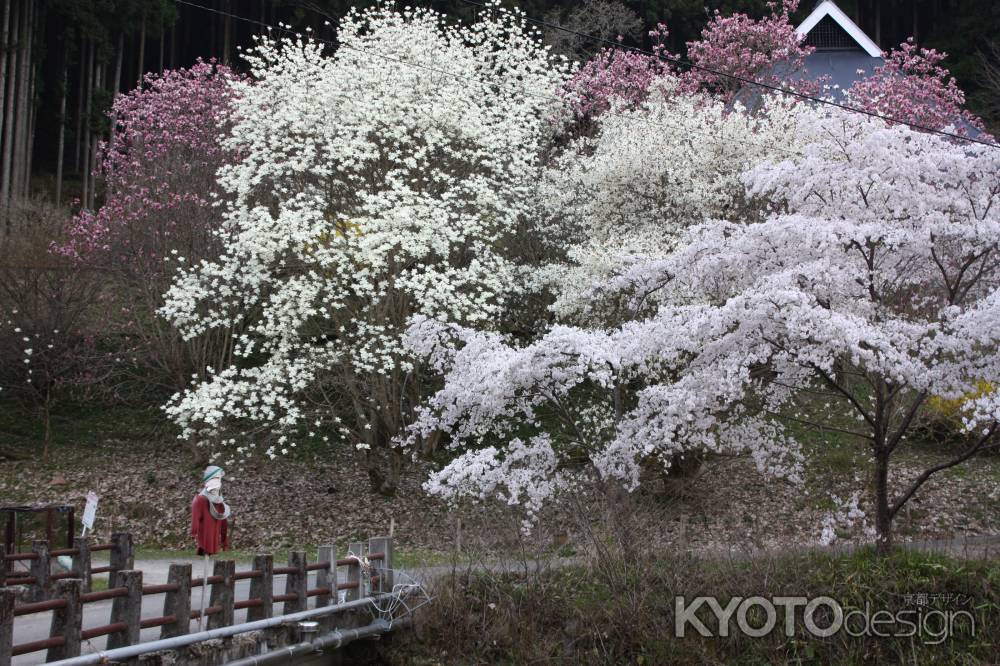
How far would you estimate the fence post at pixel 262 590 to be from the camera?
31.1 ft

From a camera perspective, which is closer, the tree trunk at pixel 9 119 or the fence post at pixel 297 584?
the fence post at pixel 297 584

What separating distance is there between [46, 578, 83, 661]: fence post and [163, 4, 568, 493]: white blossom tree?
7431mm

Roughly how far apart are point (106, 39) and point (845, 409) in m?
21.0

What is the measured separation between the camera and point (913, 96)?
24.0m

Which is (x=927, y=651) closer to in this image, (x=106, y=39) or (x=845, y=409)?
(x=845, y=409)

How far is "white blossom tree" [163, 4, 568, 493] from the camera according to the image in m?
16.0

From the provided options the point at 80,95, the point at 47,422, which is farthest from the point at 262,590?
the point at 80,95

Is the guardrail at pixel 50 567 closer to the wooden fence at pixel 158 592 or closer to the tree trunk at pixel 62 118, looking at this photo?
the wooden fence at pixel 158 592

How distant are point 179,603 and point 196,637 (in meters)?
0.36

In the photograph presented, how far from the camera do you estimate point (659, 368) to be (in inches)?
595

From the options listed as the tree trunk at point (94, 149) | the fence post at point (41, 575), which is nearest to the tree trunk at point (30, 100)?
the tree trunk at point (94, 149)

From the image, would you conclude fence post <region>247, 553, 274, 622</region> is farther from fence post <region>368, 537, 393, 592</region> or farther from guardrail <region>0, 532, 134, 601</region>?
fence post <region>368, 537, 393, 592</region>

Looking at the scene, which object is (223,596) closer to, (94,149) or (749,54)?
(749,54)

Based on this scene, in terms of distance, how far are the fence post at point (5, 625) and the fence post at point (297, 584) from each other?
327 cm
